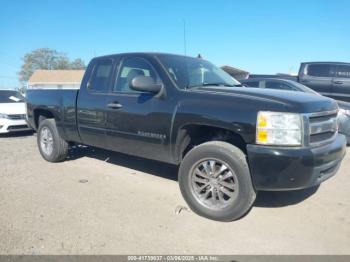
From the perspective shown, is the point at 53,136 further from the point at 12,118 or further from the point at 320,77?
the point at 320,77

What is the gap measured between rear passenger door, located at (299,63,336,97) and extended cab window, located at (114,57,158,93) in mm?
8430

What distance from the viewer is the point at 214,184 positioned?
3.71m

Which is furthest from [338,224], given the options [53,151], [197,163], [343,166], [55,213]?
[53,151]

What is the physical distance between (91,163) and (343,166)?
455 centimetres

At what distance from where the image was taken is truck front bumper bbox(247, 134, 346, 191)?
3.22m

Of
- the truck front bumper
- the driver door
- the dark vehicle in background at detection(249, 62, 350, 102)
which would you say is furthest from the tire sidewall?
the dark vehicle in background at detection(249, 62, 350, 102)

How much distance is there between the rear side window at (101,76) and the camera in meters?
5.00

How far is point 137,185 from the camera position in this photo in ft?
15.9

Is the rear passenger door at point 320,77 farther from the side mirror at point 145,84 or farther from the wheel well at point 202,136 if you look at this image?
the side mirror at point 145,84

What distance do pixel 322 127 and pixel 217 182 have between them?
1.27 m

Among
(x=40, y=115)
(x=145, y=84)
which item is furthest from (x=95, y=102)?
(x=40, y=115)

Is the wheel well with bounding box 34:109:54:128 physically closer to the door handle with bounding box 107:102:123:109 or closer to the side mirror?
the door handle with bounding box 107:102:123:109

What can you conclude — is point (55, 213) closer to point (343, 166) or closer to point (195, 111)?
point (195, 111)

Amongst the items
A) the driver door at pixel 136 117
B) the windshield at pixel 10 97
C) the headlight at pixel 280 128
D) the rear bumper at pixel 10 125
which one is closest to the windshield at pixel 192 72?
the driver door at pixel 136 117
